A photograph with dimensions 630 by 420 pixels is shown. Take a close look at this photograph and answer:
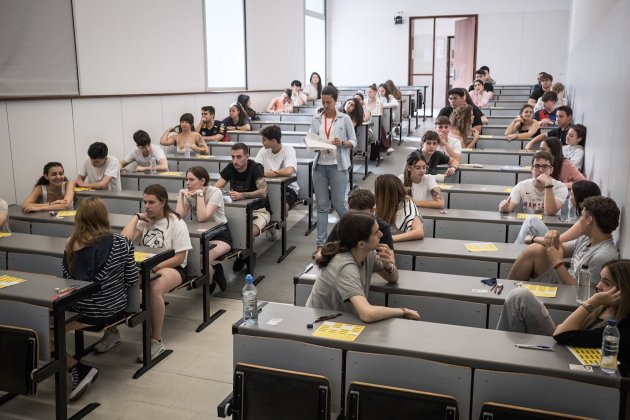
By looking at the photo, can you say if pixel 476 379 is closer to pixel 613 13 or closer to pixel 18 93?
pixel 613 13

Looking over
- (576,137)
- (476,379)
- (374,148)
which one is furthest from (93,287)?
(374,148)

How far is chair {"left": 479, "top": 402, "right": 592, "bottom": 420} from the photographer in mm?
2088

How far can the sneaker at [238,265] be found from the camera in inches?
216

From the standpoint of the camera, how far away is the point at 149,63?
8141mm

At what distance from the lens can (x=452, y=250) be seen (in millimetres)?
3914

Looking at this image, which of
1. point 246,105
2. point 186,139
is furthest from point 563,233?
point 246,105

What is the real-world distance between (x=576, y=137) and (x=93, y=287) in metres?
5.14

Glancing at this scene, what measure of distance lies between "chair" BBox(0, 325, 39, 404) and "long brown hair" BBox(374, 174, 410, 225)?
92.4 inches

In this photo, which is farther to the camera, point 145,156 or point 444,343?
point 145,156

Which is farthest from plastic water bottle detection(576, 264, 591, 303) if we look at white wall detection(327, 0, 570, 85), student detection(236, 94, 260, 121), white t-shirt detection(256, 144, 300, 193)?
white wall detection(327, 0, 570, 85)

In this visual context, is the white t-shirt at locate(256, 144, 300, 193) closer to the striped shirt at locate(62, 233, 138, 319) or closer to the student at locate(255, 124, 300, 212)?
the student at locate(255, 124, 300, 212)

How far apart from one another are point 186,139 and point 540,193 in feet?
16.2

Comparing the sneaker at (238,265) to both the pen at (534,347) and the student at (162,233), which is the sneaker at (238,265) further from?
the pen at (534,347)

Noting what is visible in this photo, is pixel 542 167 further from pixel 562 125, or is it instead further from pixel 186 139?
pixel 186 139
